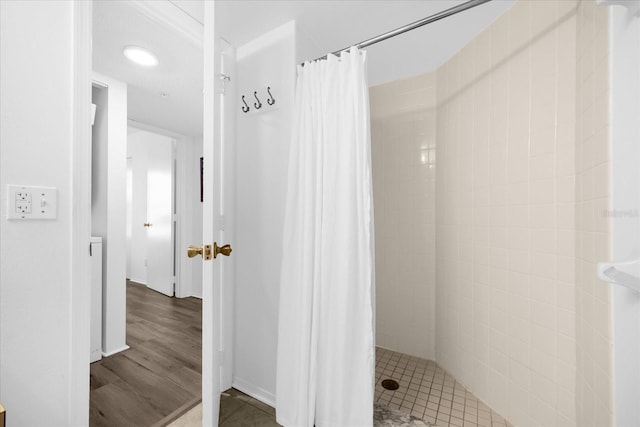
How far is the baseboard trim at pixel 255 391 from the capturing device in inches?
61.8

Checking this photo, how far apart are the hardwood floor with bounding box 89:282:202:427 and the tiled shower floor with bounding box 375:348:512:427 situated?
1.25 metres

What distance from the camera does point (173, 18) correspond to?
4.87 ft

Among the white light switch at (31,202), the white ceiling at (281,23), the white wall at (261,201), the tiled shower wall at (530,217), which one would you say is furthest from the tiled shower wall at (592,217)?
the white light switch at (31,202)

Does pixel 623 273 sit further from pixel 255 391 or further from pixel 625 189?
pixel 255 391

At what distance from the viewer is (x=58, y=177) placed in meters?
1.01

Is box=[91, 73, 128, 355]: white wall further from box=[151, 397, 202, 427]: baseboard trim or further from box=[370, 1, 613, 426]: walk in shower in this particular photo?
box=[370, 1, 613, 426]: walk in shower

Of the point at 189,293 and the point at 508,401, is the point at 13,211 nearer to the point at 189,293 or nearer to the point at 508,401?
the point at 508,401

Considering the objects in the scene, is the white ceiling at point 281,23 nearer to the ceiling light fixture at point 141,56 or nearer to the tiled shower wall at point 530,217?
the ceiling light fixture at point 141,56

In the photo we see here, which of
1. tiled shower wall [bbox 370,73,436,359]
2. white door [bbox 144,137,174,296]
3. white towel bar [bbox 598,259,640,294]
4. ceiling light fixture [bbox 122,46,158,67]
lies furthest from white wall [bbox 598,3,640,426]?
white door [bbox 144,137,174,296]

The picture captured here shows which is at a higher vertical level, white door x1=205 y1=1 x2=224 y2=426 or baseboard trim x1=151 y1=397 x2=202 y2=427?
white door x1=205 y1=1 x2=224 y2=426

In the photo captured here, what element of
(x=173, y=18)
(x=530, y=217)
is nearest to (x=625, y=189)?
(x=530, y=217)

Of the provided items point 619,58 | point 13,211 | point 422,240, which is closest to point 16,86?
point 13,211

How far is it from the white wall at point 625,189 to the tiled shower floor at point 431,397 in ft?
2.88

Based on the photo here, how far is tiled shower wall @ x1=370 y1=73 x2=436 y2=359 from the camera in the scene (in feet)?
6.83
